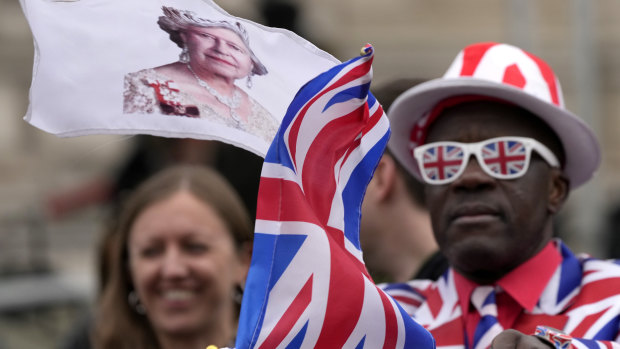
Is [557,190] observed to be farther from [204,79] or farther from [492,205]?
[204,79]

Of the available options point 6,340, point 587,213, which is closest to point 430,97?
point 6,340

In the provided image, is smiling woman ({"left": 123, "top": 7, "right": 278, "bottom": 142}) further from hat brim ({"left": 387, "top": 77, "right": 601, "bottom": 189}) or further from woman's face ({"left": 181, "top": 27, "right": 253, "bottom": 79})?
hat brim ({"left": 387, "top": 77, "right": 601, "bottom": 189})

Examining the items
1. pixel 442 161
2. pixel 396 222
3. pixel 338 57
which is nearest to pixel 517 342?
pixel 442 161

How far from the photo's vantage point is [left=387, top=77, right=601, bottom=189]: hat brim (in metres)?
3.47

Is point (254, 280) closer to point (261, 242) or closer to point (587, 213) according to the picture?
point (261, 242)

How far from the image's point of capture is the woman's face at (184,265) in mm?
4883

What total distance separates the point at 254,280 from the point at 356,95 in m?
0.50

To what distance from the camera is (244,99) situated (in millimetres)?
3023

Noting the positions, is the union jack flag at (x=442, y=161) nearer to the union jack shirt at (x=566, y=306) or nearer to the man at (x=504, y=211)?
the man at (x=504, y=211)

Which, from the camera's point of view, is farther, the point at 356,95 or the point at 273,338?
the point at 356,95

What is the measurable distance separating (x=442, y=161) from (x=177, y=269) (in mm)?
1677

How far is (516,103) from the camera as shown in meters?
3.49

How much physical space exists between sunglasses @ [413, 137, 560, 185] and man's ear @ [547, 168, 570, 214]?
0.19 feet

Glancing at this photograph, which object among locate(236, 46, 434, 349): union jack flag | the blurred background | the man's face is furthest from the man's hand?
the blurred background
